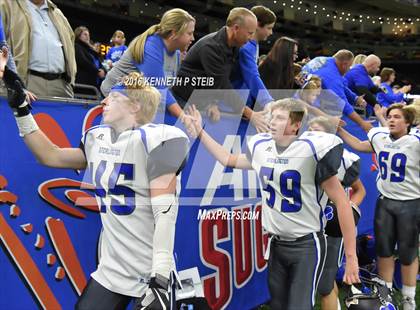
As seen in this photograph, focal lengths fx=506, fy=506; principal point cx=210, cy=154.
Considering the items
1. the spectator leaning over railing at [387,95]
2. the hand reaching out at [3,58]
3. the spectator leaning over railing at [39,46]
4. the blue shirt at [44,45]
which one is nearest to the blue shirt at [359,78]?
the spectator leaning over railing at [387,95]

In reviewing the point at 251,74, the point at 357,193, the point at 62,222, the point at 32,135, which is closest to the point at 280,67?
the point at 251,74

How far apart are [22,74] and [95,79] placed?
6.80 feet

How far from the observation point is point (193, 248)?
360cm

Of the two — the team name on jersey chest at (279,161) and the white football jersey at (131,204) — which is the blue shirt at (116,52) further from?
the white football jersey at (131,204)

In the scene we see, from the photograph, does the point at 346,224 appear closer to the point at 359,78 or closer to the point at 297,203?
the point at 297,203

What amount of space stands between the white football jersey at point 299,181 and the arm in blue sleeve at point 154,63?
0.80 meters

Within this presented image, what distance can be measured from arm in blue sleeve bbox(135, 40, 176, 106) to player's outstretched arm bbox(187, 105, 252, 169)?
8.4 inches

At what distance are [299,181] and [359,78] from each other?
4.47 meters

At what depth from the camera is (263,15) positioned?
172 inches

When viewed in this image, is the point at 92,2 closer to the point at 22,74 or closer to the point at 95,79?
the point at 95,79

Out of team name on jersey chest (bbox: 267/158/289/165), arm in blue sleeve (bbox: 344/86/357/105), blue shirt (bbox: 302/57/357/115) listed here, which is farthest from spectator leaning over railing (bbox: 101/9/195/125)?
arm in blue sleeve (bbox: 344/86/357/105)

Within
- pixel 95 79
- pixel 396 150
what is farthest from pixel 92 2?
pixel 396 150

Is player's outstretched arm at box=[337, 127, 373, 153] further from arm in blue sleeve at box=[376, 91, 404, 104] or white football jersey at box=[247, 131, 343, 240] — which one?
arm in blue sleeve at box=[376, 91, 404, 104]

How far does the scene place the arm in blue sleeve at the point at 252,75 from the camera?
405cm
